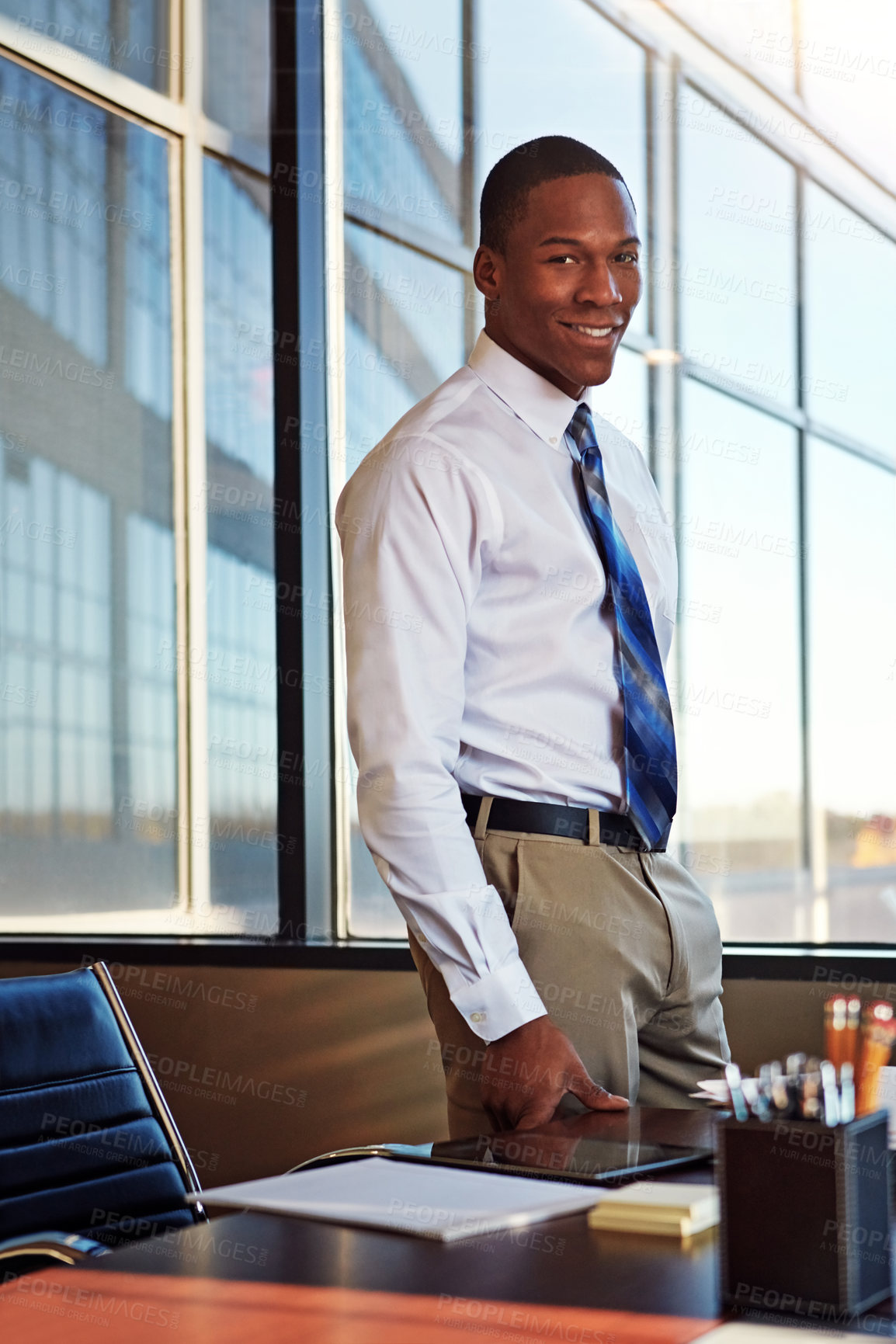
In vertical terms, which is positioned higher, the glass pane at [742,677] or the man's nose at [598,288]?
the man's nose at [598,288]

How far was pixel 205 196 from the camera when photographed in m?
3.61

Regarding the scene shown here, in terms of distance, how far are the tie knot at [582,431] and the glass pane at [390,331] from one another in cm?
150

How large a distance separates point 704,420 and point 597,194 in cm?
130

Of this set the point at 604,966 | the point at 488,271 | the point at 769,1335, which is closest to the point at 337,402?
the point at 488,271

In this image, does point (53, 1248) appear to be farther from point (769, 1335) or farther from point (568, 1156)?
point (769, 1335)

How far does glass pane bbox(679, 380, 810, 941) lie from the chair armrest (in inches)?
67.8

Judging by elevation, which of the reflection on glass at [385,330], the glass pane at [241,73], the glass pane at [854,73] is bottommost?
the reflection on glass at [385,330]

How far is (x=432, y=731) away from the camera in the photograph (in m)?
1.58

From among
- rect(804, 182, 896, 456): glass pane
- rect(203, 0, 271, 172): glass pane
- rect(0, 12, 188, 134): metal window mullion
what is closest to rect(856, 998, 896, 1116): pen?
rect(804, 182, 896, 456): glass pane

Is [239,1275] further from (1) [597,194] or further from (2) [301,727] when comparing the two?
(2) [301,727]

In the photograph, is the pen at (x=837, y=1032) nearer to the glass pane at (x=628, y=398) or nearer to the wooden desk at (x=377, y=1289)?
the wooden desk at (x=377, y=1289)

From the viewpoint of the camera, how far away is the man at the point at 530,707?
1.54 metres

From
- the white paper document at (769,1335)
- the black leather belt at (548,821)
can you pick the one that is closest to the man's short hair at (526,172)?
the black leather belt at (548,821)

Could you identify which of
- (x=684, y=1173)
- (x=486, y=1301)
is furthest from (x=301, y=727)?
(x=486, y=1301)
